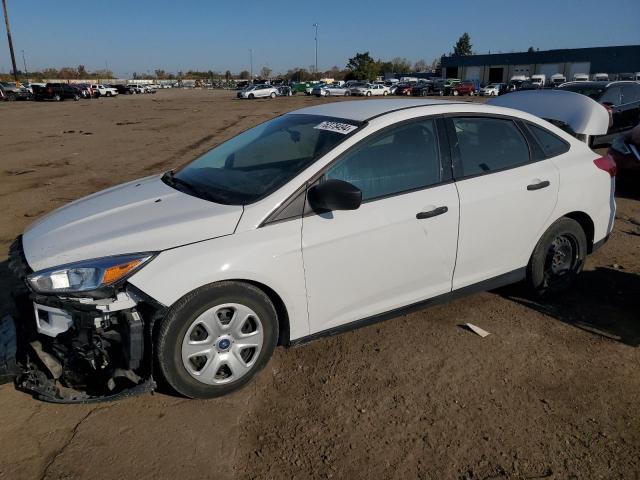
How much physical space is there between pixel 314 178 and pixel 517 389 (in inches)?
69.6

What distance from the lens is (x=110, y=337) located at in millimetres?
2672

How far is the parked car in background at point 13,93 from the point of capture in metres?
45.9

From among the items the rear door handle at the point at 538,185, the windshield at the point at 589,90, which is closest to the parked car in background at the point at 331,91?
the windshield at the point at 589,90

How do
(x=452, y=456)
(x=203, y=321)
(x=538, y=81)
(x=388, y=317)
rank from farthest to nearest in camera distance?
(x=538, y=81), (x=388, y=317), (x=203, y=321), (x=452, y=456)

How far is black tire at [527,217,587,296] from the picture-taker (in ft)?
13.2

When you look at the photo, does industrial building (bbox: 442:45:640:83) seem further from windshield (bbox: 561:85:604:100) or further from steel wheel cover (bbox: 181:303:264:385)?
steel wheel cover (bbox: 181:303:264:385)

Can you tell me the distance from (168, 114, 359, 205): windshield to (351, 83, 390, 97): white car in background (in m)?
49.7

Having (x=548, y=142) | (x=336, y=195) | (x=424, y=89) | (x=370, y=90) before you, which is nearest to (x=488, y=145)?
(x=548, y=142)

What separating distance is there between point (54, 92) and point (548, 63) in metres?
66.3

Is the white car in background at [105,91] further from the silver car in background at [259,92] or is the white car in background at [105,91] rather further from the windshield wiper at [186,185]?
the windshield wiper at [186,185]

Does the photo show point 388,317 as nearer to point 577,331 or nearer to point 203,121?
point 577,331

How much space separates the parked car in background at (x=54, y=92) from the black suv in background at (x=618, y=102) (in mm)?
45427

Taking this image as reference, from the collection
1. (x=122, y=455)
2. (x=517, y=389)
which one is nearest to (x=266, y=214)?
(x=122, y=455)

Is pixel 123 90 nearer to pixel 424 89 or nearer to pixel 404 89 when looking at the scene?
pixel 404 89
